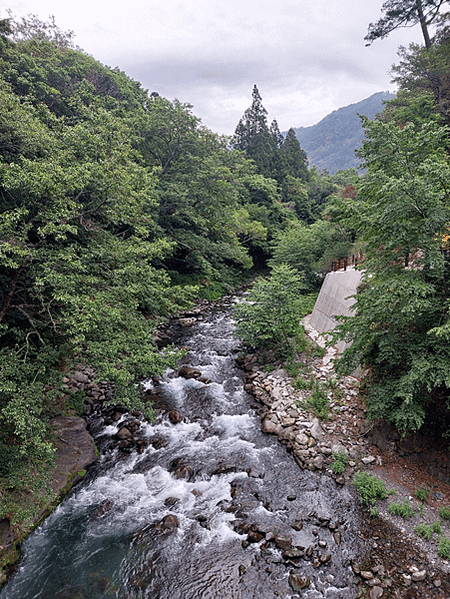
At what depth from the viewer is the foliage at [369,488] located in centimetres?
760

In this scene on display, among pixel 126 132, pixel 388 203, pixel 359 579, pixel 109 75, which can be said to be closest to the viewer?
pixel 359 579

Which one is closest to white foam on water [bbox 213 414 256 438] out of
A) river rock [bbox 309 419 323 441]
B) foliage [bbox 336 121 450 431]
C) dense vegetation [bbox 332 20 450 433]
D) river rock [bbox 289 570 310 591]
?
river rock [bbox 309 419 323 441]

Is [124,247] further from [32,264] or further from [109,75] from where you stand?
[109,75]

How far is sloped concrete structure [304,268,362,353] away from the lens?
13.8 m

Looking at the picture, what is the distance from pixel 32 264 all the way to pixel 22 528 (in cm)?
584

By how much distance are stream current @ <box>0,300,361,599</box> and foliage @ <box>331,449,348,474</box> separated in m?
0.34

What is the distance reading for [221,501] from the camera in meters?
7.99

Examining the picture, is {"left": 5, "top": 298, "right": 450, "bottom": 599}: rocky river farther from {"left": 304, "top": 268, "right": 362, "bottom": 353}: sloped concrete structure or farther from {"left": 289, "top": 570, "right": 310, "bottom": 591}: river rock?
{"left": 304, "top": 268, "right": 362, "bottom": 353}: sloped concrete structure

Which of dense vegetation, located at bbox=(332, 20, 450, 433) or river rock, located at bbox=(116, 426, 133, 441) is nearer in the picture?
dense vegetation, located at bbox=(332, 20, 450, 433)

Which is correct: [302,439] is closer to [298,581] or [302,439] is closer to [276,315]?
[298,581]

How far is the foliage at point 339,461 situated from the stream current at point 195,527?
1.13 ft

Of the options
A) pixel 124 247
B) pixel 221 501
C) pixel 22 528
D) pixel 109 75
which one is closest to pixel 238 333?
pixel 124 247

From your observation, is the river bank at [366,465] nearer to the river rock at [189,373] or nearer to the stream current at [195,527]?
the stream current at [195,527]

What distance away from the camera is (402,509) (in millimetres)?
7117
